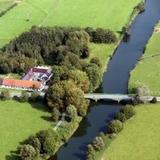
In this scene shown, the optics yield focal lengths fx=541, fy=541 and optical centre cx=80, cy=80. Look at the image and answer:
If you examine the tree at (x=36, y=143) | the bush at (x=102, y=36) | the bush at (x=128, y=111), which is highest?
the bush at (x=102, y=36)

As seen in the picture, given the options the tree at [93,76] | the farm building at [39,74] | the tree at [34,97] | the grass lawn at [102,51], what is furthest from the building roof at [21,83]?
the grass lawn at [102,51]

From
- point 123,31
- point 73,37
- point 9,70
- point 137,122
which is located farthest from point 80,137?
point 123,31

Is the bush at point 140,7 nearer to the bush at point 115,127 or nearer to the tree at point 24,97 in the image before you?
the tree at point 24,97

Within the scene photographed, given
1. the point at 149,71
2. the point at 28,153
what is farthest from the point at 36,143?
the point at 149,71

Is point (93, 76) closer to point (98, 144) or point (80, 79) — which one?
point (80, 79)

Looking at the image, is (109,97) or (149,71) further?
(149,71)

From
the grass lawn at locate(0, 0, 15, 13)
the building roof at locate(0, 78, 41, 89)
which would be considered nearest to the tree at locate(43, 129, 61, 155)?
the building roof at locate(0, 78, 41, 89)

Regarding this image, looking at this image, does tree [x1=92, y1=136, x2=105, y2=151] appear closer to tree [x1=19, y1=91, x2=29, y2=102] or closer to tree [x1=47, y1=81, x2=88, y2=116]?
tree [x1=47, y1=81, x2=88, y2=116]
